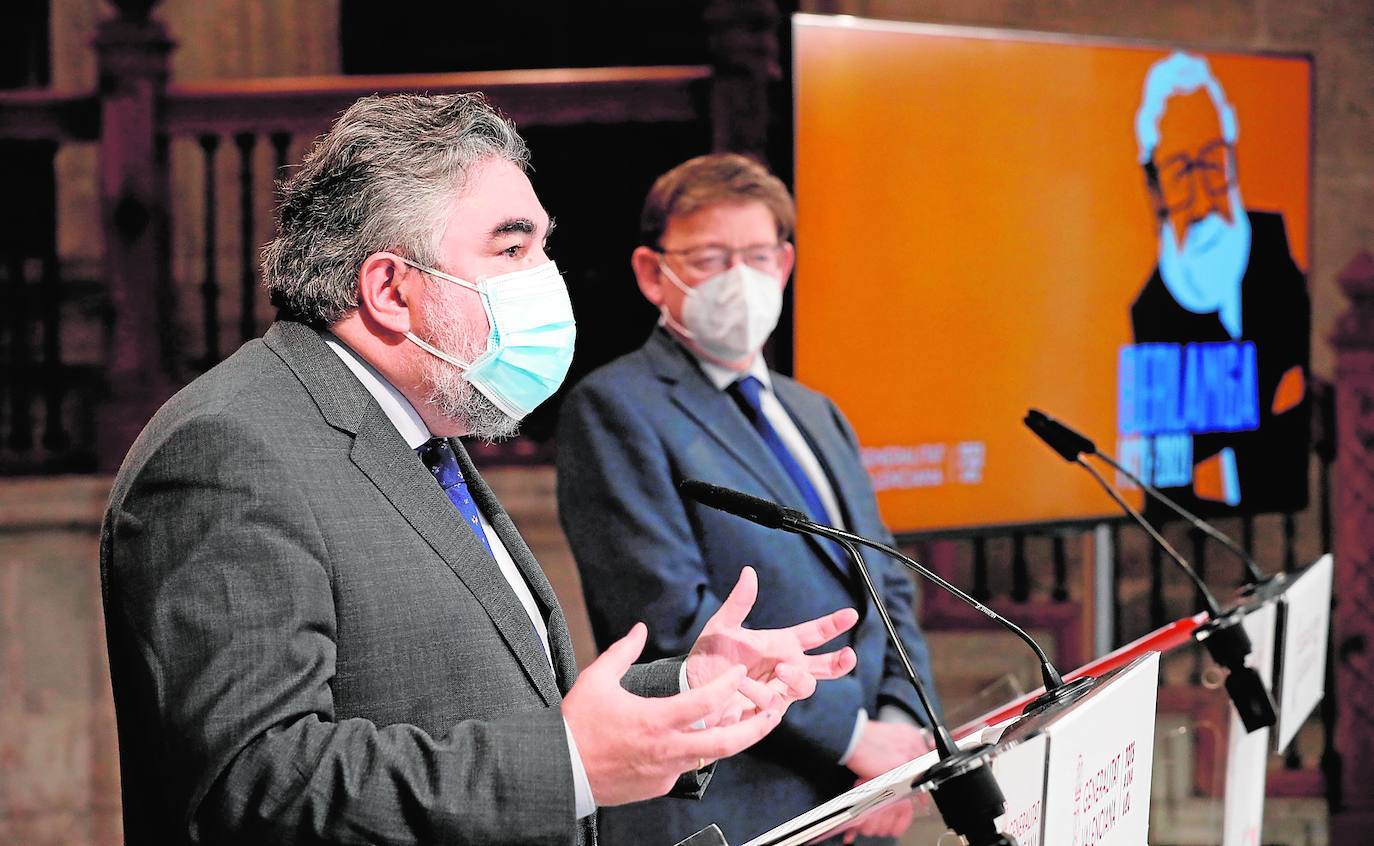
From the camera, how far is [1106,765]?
1.54 m

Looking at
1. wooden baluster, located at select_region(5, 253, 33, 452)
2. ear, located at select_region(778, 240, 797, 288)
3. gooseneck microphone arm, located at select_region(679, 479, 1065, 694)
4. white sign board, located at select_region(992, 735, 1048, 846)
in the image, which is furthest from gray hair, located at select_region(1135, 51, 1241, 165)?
wooden baluster, located at select_region(5, 253, 33, 452)

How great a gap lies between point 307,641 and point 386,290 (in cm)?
46

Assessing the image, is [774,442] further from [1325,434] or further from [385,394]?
[1325,434]

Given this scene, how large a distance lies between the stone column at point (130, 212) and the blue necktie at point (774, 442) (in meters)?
2.28

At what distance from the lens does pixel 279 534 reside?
1.38m

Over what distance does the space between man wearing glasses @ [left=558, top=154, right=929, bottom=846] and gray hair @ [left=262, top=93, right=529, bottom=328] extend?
0.90 metres

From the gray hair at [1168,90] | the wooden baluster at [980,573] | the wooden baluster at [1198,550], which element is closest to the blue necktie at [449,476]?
the gray hair at [1168,90]

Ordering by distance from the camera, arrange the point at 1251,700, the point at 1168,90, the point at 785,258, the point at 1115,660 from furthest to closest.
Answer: the point at 1168,90 < the point at 785,258 < the point at 1251,700 < the point at 1115,660

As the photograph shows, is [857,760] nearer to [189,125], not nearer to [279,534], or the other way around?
[279,534]

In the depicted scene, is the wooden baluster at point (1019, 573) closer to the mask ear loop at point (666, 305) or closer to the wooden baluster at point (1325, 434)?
the wooden baluster at point (1325, 434)

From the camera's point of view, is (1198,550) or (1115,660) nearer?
(1115,660)

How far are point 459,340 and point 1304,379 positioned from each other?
331 cm

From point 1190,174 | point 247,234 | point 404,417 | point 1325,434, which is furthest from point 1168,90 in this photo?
point 404,417

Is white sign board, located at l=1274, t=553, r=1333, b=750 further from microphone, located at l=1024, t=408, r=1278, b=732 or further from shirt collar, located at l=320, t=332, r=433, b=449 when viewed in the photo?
shirt collar, located at l=320, t=332, r=433, b=449
